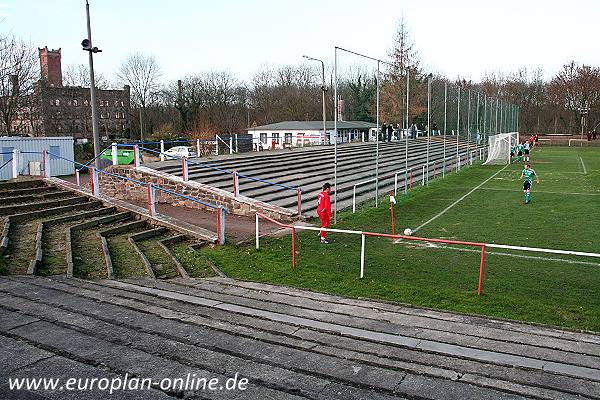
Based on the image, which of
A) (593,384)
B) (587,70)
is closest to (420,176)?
(593,384)

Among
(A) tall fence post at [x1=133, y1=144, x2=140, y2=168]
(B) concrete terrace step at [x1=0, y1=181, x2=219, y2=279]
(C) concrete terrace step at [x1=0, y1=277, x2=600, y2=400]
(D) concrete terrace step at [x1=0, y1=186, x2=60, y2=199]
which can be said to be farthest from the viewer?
(A) tall fence post at [x1=133, y1=144, x2=140, y2=168]

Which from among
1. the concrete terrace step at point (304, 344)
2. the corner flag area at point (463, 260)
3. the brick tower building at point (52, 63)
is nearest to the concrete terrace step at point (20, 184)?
the corner flag area at point (463, 260)

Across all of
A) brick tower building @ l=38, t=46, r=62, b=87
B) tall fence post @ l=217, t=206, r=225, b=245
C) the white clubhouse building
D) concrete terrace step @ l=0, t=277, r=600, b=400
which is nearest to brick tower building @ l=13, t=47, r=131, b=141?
brick tower building @ l=38, t=46, r=62, b=87

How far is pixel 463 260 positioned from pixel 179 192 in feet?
35.9

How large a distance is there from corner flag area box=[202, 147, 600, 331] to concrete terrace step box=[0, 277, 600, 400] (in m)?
1.30

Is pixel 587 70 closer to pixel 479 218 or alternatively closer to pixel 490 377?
pixel 479 218

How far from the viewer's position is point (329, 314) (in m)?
7.41

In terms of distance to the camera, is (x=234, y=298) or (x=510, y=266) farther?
(x=510, y=266)

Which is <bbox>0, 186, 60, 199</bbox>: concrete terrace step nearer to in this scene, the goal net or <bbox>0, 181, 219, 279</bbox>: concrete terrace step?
<bbox>0, 181, 219, 279</bbox>: concrete terrace step

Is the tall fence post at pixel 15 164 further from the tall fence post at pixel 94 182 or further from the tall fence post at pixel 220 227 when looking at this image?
the tall fence post at pixel 220 227

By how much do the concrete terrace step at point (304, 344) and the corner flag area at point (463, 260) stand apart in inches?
51.2

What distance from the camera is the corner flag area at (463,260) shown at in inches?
348

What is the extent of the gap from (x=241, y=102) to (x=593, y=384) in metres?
71.6

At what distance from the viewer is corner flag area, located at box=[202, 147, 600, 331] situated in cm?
885
